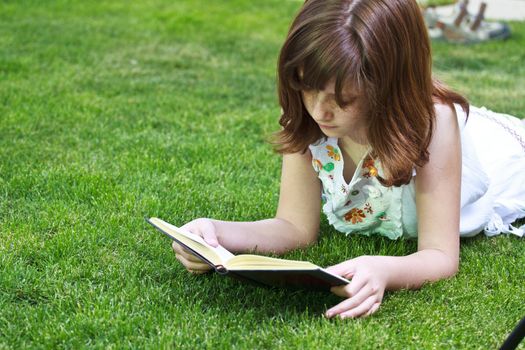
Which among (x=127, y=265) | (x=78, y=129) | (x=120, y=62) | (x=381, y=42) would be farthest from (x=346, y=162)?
(x=120, y=62)

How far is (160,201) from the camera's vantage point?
2.93 metres

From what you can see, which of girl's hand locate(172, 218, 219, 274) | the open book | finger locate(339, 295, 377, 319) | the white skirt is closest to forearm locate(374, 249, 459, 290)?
finger locate(339, 295, 377, 319)

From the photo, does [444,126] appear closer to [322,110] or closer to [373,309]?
[322,110]

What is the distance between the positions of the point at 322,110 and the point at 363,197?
496 mm

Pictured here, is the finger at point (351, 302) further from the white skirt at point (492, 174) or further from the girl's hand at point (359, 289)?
the white skirt at point (492, 174)

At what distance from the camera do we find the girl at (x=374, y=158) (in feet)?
6.59

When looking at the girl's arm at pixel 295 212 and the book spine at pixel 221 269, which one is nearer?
the book spine at pixel 221 269

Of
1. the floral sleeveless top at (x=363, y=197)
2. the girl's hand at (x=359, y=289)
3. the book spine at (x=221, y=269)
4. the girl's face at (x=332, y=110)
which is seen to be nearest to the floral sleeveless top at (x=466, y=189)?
the floral sleeveless top at (x=363, y=197)

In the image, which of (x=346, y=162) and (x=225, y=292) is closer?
(x=225, y=292)

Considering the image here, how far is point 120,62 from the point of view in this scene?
5.22 metres

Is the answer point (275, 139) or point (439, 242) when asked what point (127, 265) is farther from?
point (439, 242)

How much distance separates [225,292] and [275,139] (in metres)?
0.48

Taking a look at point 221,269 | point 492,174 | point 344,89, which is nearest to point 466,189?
point 492,174

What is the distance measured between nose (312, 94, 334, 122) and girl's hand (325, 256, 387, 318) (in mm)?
365
